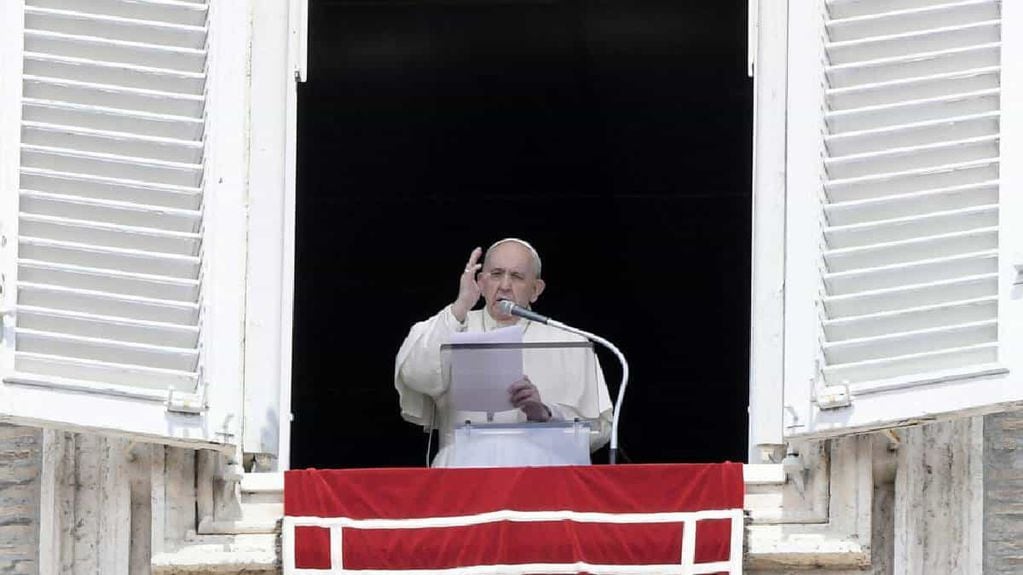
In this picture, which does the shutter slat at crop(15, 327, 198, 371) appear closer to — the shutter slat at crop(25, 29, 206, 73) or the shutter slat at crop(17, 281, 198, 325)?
the shutter slat at crop(17, 281, 198, 325)

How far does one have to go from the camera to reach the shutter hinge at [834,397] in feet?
23.9

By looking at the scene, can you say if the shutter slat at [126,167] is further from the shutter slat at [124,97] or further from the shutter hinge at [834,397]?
the shutter hinge at [834,397]

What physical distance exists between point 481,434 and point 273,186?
0.80m

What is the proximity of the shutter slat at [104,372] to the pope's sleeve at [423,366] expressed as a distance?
122 centimetres

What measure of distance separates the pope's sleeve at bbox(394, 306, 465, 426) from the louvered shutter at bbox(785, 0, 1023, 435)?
132 cm

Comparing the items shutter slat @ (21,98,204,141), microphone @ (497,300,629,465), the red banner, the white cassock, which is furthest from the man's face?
shutter slat @ (21,98,204,141)

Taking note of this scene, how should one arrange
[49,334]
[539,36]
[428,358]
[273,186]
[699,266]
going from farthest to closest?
[699,266]
[539,36]
[428,358]
[273,186]
[49,334]

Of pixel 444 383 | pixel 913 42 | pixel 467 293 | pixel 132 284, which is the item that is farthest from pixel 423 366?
pixel 913 42

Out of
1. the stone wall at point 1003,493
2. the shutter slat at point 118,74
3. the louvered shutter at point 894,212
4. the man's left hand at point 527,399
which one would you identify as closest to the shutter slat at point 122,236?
the shutter slat at point 118,74

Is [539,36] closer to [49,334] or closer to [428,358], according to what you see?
[428,358]

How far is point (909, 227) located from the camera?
7.43 metres

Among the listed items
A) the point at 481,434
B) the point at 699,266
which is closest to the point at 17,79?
the point at 481,434

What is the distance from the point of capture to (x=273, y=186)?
788 centimetres

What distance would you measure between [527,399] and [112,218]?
1.15 meters
